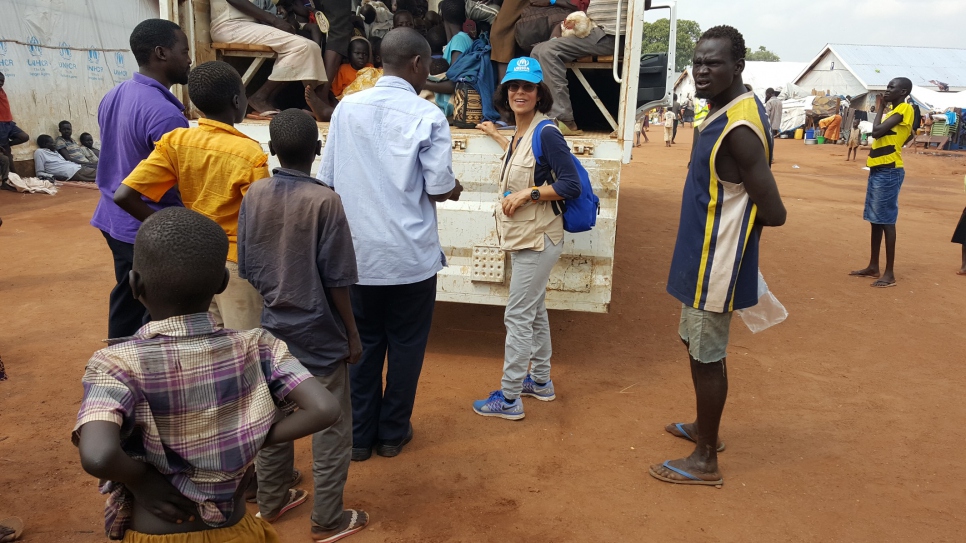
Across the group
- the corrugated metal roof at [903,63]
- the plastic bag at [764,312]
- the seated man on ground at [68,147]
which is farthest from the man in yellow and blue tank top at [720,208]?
the corrugated metal roof at [903,63]

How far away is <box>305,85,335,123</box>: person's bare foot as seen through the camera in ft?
16.3

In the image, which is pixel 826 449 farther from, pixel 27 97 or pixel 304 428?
pixel 27 97

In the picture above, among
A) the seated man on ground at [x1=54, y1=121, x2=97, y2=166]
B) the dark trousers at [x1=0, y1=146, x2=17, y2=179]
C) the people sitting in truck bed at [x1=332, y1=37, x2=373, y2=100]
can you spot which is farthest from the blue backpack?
the seated man on ground at [x1=54, y1=121, x2=97, y2=166]

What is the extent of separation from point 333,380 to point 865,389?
11.3ft

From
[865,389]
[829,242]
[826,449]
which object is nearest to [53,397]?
[826,449]

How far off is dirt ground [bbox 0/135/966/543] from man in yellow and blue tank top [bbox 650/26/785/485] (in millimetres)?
582

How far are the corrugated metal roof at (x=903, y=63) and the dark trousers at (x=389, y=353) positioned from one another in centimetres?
3321

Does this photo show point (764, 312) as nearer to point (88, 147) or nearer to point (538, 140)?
point (538, 140)

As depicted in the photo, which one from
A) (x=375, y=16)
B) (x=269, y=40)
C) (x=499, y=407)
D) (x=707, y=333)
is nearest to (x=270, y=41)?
(x=269, y=40)

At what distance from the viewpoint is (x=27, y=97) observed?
11859 mm

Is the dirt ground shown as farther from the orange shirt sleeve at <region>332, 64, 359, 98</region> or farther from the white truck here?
the orange shirt sleeve at <region>332, 64, 359, 98</region>

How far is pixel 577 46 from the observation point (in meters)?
4.45

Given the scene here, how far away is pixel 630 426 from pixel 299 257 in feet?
7.10

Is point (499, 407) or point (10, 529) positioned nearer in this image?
point (10, 529)
